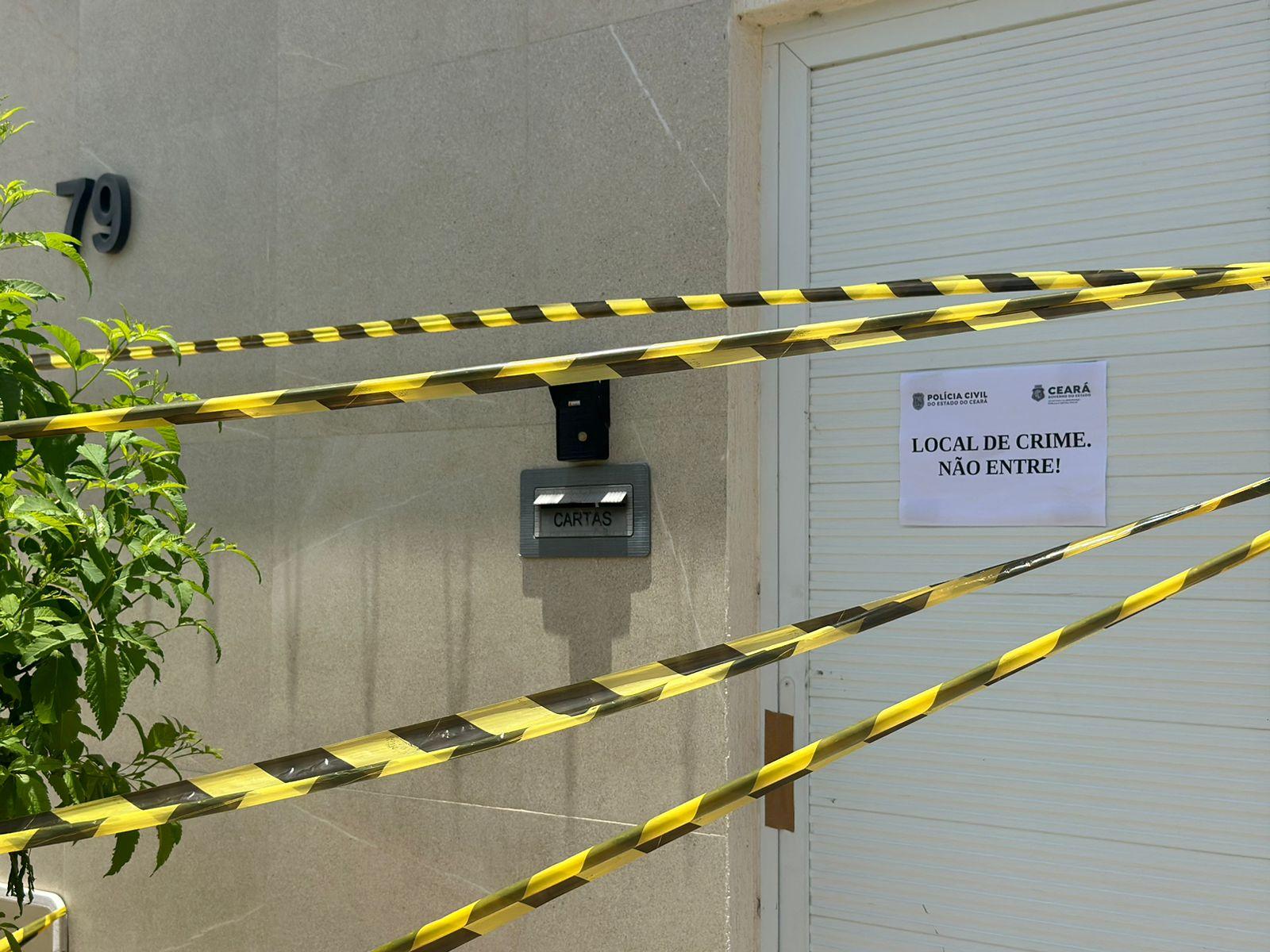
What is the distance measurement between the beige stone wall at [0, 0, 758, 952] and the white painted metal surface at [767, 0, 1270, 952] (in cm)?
20

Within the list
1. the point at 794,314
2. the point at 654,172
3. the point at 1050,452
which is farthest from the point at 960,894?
the point at 654,172

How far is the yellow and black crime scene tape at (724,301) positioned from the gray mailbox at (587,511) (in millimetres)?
428

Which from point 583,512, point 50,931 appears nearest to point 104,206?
point 583,512

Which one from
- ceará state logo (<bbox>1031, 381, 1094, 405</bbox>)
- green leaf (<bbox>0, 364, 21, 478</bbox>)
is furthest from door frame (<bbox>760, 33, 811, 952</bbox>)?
green leaf (<bbox>0, 364, 21, 478</bbox>)

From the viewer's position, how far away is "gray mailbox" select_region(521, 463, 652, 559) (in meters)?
2.59

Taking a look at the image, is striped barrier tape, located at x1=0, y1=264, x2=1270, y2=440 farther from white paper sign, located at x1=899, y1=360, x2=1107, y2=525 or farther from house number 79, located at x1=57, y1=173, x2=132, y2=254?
house number 79, located at x1=57, y1=173, x2=132, y2=254

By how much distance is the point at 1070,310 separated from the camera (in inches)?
47.1

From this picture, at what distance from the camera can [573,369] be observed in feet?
3.58

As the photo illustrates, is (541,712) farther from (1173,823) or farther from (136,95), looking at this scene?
(136,95)

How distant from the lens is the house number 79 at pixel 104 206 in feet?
11.3

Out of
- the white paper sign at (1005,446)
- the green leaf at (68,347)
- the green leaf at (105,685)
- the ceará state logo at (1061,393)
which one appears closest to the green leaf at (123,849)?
the green leaf at (105,685)

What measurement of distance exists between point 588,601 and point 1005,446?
37.0 inches

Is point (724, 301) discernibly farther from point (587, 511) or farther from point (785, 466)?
point (587, 511)

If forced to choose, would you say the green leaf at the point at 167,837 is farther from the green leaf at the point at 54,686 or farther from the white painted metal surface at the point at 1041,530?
the white painted metal surface at the point at 1041,530
